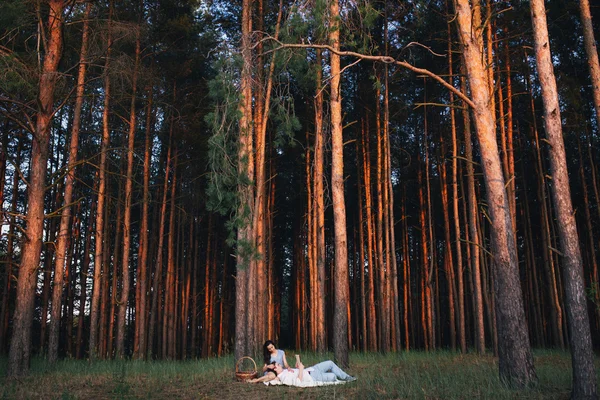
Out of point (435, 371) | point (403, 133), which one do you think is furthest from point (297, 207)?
point (435, 371)

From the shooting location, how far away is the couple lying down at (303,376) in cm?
920

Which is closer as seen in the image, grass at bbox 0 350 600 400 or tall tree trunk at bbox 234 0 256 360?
grass at bbox 0 350 600 400

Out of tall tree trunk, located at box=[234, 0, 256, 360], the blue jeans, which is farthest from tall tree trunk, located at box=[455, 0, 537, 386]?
tall tree trunk, located at box=[234, 0, 256, 360]

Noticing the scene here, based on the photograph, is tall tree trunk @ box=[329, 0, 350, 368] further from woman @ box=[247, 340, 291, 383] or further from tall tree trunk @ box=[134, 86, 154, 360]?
tall tree trunk @ box=[134, 86, 154, 360]

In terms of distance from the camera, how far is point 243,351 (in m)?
11.9

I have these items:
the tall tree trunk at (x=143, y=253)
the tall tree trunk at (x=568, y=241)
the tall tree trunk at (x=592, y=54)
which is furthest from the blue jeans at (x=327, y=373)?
the tall tree trunk at (x=143, y=253)

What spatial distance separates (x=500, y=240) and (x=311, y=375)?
13.4 ft

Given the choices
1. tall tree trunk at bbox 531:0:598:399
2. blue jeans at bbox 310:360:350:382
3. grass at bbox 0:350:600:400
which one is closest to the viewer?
tall tree trunk at bbox 531:0:598:399

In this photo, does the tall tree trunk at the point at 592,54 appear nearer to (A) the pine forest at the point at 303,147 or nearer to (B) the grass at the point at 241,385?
(A) the pine forest at the point at 303,147

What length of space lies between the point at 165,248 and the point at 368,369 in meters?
17.6

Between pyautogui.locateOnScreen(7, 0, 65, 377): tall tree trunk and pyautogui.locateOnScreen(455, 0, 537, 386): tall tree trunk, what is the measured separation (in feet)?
27.2

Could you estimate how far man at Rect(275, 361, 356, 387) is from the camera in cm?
920

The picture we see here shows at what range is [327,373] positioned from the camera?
31.4ft

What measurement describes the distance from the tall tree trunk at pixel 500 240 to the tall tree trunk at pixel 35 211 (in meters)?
8.29
